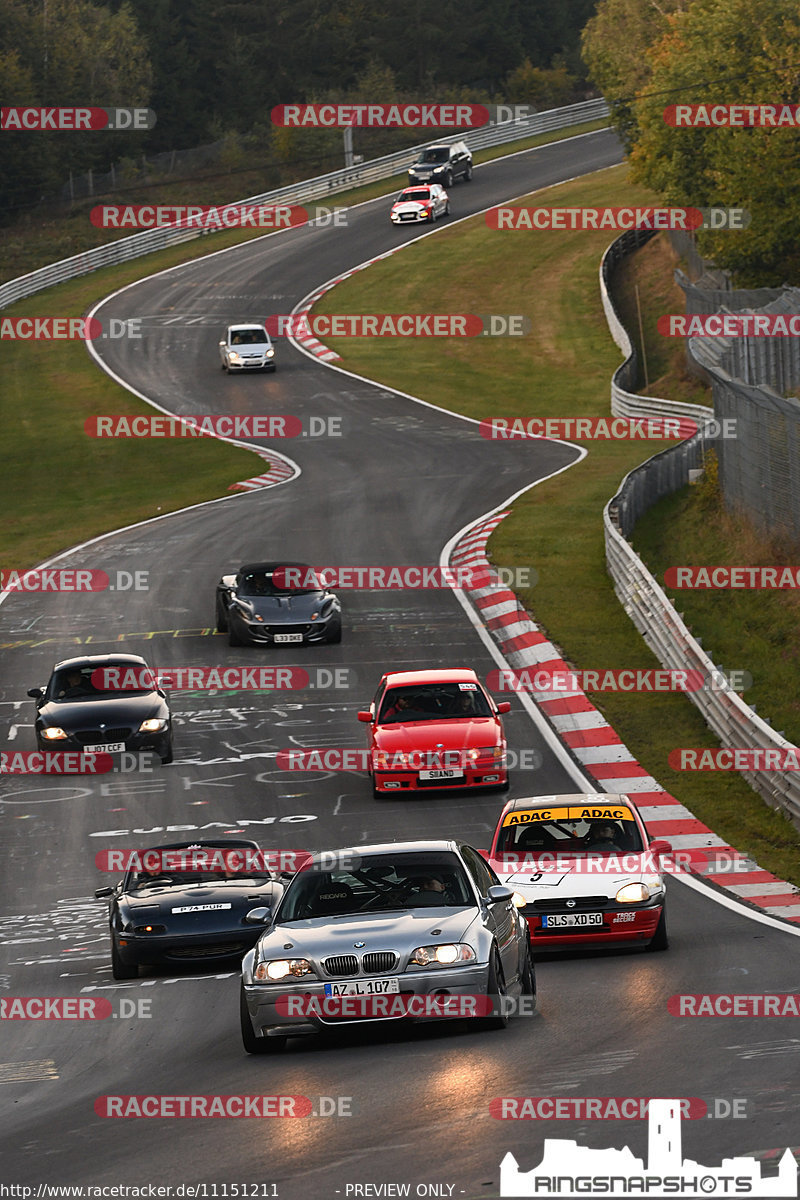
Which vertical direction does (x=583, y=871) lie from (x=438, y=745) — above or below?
above

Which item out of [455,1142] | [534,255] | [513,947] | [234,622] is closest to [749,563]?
[234,622]

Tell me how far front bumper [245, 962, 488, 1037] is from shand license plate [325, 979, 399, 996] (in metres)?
0.03

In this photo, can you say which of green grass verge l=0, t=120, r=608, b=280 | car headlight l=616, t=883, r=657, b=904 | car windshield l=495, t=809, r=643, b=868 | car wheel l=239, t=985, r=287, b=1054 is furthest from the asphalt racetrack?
green grass verge l=0, t=120, r=608, b=280

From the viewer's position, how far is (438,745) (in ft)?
72.7

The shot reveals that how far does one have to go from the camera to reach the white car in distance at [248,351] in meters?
59.1

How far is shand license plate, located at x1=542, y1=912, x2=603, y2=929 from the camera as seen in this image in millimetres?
14875

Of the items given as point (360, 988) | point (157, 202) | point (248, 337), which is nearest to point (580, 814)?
point (360, 988)
